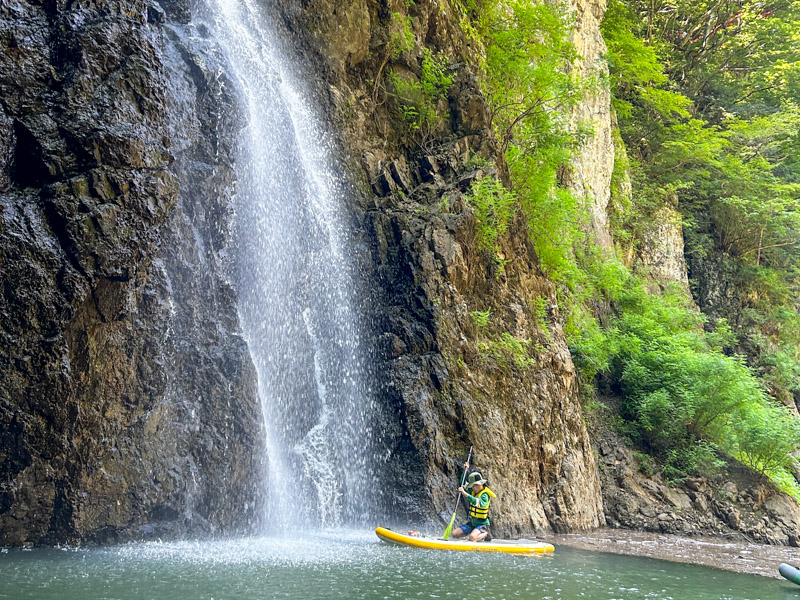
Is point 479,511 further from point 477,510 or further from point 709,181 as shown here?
point 709,181

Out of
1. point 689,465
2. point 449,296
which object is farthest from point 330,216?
point 689,465

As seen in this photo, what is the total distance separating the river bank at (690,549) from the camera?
36.4ft

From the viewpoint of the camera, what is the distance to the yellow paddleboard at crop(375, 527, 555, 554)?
10266 mm

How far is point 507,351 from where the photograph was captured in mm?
14312

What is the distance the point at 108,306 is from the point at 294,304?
167 inches

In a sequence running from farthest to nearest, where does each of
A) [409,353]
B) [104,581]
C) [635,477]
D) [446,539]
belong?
[635,477]
[409,353]
[446,539]
[104,581]

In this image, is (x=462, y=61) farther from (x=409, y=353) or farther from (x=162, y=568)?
(x=162, y=568)

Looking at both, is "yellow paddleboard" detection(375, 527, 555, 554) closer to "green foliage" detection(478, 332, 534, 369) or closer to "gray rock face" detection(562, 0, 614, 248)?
"green foliage" detection(478, 332, 534, 369)

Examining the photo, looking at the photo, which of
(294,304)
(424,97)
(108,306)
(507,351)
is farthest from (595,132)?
(108,306)

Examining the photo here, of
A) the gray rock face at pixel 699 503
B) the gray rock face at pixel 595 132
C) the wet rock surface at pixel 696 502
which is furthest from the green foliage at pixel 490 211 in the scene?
the gray rock face at pixel 595 132

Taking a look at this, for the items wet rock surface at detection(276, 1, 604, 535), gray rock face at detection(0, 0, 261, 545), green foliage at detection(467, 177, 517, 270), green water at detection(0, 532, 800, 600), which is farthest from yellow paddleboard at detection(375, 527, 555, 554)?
green foliage at detection(467, 177, 517, 270)

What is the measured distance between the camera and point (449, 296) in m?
13.7

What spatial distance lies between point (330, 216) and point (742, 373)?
11168 mm

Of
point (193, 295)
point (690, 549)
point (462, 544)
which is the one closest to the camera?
point (462, 544)
